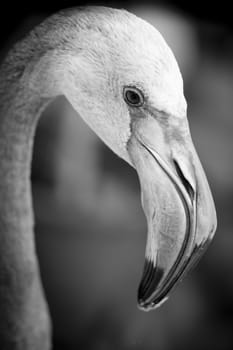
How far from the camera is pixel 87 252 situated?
87 cm

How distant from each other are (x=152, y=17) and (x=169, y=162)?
328mm

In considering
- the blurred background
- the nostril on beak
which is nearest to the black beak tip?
the nostril on beak

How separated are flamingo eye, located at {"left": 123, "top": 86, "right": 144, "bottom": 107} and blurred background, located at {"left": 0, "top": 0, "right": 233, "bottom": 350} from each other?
0.24m

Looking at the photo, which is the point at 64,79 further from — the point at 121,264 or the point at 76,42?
the point at 121,264

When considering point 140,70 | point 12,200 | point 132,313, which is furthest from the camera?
point 132,313

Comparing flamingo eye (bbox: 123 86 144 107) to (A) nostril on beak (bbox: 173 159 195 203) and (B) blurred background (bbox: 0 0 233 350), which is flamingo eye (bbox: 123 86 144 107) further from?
(B) blurred background (bbox: 0 0 233 350)

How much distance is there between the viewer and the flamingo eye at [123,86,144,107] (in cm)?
51

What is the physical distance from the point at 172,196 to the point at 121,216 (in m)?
0.37

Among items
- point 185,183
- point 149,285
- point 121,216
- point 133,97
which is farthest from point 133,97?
point 121,216

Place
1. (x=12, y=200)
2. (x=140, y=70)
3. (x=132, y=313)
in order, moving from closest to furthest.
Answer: (x=140, y=70), (x=12, y=200), (x=132, y=313)

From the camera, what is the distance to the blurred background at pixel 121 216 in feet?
2.65

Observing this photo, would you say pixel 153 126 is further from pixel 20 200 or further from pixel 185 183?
pixel 20 200

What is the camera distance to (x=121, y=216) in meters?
0.89

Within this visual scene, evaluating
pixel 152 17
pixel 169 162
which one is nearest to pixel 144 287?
pixel 169 162
